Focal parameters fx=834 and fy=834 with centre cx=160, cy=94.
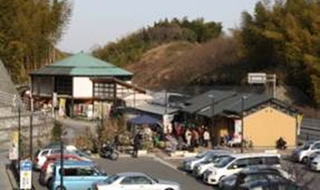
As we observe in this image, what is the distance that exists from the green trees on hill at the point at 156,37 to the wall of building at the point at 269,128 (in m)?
76.6

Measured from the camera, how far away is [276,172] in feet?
106

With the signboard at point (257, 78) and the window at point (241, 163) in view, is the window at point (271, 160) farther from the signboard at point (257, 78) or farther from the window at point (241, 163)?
the signboard at point (257, 78)

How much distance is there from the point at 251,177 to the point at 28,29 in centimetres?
4905

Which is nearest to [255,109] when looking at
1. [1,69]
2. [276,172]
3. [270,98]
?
[270,98]

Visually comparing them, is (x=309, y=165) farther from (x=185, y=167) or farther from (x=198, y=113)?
(x=198, y=113)

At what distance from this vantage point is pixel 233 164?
1454 inches

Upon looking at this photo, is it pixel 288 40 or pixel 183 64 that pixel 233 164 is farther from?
pixel 183 64

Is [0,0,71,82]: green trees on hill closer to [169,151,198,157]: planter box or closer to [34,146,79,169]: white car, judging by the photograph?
[169,151,198,157]: planter box

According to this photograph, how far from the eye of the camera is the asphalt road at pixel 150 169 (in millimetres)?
37125

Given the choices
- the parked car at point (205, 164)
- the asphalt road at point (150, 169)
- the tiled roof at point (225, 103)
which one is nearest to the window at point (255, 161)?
the parked car at point (205, 164)

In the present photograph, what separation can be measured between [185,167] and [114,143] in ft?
30.6

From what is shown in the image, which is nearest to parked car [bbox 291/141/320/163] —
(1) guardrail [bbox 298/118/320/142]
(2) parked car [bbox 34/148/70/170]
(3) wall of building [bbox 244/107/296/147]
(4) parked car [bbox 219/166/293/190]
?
(3) wall of building [bbox 244/107/296/147]

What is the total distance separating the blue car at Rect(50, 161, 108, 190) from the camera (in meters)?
32.4

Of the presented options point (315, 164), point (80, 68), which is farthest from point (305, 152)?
point (80, 68)
